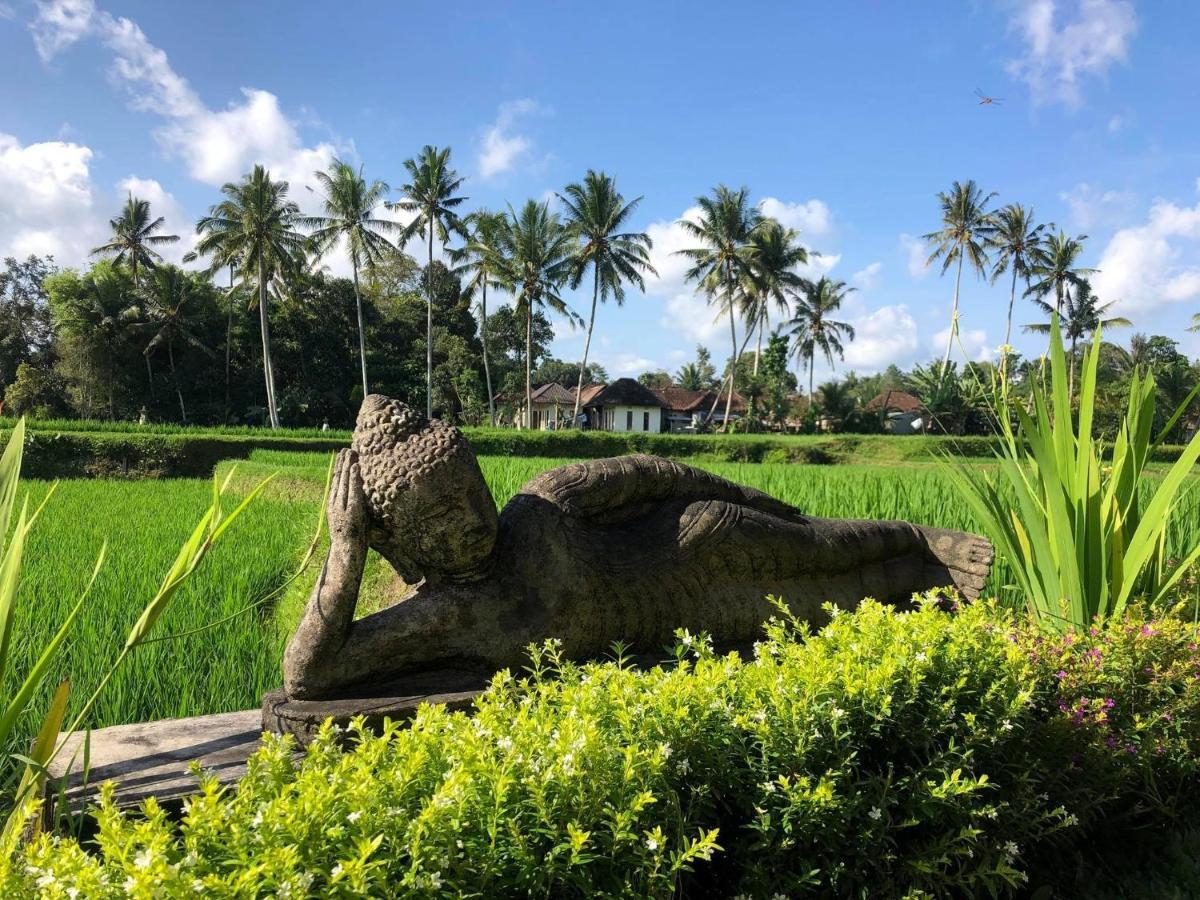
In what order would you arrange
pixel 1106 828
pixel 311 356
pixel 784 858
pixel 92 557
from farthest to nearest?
pixel 311 356
pixel 92 557
pixel 1106 828
pixel 784 858

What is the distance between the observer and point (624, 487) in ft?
8.36

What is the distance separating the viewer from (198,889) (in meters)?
0.93

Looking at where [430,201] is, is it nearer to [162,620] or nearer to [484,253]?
[484,253]

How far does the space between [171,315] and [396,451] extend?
31.1 m

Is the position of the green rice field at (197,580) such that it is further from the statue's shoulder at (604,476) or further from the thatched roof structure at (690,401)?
the thatched roof structure at (690,401)

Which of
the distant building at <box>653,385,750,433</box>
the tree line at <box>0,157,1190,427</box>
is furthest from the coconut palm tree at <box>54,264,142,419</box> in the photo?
the distant building at <box>653,385,750,433</box>

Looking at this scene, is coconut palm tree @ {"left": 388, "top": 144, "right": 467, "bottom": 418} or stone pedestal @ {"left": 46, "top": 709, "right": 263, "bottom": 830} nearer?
stone pedestal @ {"left": 46, "top": 709, "right": 263, "bottom": 830}

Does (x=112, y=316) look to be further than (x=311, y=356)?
No

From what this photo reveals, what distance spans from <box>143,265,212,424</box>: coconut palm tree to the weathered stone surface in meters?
29.9

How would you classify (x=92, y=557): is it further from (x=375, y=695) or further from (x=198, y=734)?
(x=375, y=695)

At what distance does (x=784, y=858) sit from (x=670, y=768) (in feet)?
1.16

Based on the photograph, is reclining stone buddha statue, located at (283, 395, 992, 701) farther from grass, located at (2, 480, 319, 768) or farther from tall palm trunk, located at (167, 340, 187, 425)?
tall palm trunk, located at (167, 340, 187, 425)

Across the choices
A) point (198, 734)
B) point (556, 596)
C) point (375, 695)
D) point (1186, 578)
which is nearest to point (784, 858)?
point (556, 596)

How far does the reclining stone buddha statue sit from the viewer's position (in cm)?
205
